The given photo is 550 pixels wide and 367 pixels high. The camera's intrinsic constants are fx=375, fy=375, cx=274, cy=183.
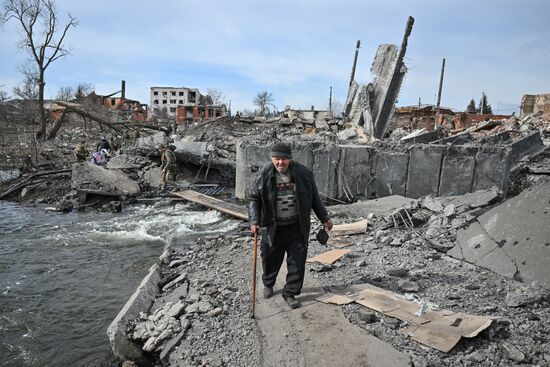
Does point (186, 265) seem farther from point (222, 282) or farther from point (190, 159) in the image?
point (190, 159)

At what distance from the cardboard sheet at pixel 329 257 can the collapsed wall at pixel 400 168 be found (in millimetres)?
3425

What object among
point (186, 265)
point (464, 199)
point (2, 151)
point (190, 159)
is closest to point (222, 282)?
point (186, 265)

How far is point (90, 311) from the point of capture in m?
4.95

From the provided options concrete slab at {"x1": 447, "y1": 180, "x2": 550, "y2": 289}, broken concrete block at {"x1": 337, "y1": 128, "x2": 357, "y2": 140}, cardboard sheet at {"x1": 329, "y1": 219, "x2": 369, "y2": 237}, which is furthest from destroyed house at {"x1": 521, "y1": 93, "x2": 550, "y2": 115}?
concrete slab at {"x1": 447, "y1": 180, "x2": 550, "y2": 289}

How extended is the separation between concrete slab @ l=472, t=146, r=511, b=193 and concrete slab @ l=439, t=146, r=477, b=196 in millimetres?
121

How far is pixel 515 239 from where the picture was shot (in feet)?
14.5

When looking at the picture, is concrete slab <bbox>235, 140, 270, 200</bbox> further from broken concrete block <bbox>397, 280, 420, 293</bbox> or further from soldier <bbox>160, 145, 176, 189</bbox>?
broken concrete block <bbox>397, 280, 420, 293</bbox>

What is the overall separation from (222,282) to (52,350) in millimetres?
1969

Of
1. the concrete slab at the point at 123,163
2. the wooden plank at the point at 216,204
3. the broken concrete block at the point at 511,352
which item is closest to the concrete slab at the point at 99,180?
the concrete slab at the point at 123,163

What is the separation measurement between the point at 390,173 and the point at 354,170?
831mm

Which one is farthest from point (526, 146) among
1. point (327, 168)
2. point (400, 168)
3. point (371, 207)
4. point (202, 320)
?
point (202, 320)

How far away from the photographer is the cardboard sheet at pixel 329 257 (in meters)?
5.01

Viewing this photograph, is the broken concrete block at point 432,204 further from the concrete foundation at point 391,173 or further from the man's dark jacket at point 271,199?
the man's dark jacket at point 271,199

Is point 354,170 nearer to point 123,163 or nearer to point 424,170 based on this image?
point 424,170
